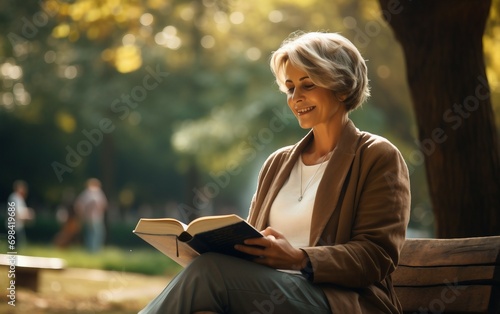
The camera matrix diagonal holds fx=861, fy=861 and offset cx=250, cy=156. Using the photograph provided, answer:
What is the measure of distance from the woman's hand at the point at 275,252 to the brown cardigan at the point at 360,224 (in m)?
0.06

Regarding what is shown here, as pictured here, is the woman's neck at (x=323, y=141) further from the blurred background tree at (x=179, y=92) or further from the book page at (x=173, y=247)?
the blurred background tree at (x=179, y=92)

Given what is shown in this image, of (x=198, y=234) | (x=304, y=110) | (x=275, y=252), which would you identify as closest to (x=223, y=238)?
(x=198, y=234)

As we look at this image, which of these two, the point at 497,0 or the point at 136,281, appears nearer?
the point at 497,0

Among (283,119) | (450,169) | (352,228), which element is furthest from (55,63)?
(352,228)

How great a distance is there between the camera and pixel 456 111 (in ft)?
17.8

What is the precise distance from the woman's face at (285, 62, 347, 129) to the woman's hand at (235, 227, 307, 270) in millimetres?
720

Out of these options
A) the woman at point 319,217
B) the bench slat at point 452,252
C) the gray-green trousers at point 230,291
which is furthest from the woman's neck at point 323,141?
the gray-green trousers at point 230,291

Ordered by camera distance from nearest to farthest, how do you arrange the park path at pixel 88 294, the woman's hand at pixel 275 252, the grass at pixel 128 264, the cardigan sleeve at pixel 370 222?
the woman's hand at pixel 275 252, the cardigan sleeve at pixel 370 222, the park path at pixel 88 294, the grass at pixel 128 264

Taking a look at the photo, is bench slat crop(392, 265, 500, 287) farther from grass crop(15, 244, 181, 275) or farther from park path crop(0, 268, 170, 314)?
grass crop(15, 244, 181, 275)

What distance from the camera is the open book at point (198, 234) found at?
3137 mm

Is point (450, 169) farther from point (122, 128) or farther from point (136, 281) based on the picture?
point (122, 128)

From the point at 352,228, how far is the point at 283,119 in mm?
13982

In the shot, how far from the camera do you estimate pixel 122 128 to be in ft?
92.3

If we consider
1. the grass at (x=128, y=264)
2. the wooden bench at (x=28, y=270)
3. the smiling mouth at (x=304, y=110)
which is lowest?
the grass at (x=128, y=264)
